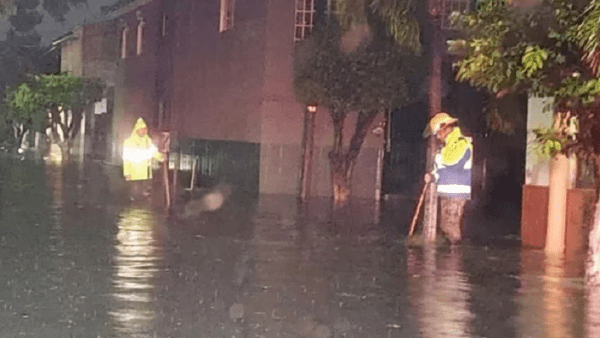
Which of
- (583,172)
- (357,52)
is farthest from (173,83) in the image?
(583,172)

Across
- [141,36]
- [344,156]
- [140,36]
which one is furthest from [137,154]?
[140,36]

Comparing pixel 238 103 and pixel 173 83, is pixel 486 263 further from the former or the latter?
pixel 173 83

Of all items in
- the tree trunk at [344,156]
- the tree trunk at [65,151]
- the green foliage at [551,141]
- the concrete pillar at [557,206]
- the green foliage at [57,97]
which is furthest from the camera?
the green foliage at [57,97]

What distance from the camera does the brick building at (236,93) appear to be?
31469 mm

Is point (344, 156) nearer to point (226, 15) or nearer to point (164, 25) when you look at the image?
point (226, 15)

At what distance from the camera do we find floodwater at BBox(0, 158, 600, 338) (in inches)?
405

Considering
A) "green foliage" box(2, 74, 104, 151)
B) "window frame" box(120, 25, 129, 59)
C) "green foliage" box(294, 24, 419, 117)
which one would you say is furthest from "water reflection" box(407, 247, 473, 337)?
"green foliage" box(2, 74, 104, 151)

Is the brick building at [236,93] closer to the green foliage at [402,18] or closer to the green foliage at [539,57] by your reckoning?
the green foliage at [402,18]

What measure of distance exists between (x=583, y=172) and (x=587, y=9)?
5532mm

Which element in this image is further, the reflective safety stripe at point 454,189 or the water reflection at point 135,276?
the reflective safety stripe at point 454,189

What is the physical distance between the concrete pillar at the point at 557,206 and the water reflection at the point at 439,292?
1196mm

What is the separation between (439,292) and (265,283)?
1.66 m

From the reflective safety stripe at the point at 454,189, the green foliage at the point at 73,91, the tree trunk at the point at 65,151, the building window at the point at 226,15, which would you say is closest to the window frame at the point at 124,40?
the tree trunk at the point at 65,151

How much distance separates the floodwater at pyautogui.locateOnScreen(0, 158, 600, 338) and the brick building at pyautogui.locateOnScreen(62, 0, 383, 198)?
1050 cm
